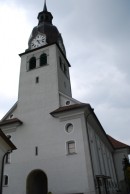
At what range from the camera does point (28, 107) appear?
21500 mm

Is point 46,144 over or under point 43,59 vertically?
under

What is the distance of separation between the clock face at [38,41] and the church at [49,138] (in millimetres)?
2511

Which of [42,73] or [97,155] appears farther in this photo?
[42,73]

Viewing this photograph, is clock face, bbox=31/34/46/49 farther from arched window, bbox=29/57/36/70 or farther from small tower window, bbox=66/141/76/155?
small tower window, bbox=66/141/76/155

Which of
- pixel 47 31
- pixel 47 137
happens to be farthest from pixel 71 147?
pixel 47 31

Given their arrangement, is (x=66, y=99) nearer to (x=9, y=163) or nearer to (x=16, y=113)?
(x=16, y=113)

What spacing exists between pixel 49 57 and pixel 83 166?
13.0 meters

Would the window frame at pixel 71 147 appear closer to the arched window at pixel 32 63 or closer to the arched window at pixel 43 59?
the arched window at pixel 43 59

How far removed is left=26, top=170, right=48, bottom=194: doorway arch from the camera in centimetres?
1781

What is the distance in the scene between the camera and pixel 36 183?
61.4ft

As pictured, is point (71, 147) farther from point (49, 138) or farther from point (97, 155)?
point (97, 155)

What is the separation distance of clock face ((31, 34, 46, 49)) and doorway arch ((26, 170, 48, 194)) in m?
15.2

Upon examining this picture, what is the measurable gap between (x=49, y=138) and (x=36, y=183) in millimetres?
4065

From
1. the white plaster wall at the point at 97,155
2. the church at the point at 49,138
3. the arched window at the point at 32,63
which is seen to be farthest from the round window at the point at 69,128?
the arched window at the point at 32,63
